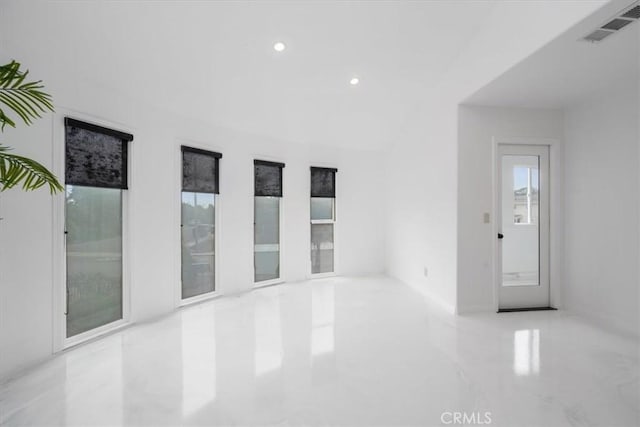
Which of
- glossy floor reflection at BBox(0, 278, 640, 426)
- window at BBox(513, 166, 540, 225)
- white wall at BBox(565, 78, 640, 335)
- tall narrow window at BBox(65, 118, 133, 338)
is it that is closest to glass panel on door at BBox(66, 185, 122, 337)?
tall narrow window at BBox(65, 118, 133, 338)

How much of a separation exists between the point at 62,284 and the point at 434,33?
14.6 feet

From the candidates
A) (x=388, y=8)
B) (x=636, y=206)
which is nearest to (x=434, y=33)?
(x=388, y=8)

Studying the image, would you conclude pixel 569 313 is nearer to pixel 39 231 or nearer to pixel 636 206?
pixel 636 206

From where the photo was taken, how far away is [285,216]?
5.55 m

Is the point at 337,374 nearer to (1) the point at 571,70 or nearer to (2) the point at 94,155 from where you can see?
(2) the point at 94,155

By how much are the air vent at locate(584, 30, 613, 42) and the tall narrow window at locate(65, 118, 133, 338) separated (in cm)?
428

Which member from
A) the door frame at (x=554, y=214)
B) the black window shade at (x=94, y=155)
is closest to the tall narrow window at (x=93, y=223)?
the black window shade at (x=94, y=155)

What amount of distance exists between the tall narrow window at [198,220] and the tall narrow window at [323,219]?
6.23 ft

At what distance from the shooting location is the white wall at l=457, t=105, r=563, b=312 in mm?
4023

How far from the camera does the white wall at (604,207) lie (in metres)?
3.44

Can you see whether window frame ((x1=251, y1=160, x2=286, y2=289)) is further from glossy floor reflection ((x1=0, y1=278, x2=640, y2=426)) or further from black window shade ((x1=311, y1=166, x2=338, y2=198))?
glossy floor reflection ((x1=0, y1=278, x2=640, y2=426))

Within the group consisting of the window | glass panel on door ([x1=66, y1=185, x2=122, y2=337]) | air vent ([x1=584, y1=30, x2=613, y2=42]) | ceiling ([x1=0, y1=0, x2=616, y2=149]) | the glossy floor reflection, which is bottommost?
the glossy floor reflection

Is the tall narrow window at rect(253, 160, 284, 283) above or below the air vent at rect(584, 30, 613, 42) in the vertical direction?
below

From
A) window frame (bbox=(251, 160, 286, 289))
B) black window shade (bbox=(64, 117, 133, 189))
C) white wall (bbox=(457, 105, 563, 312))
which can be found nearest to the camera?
black window shade (bbox=(64, 117, 133, 189))
